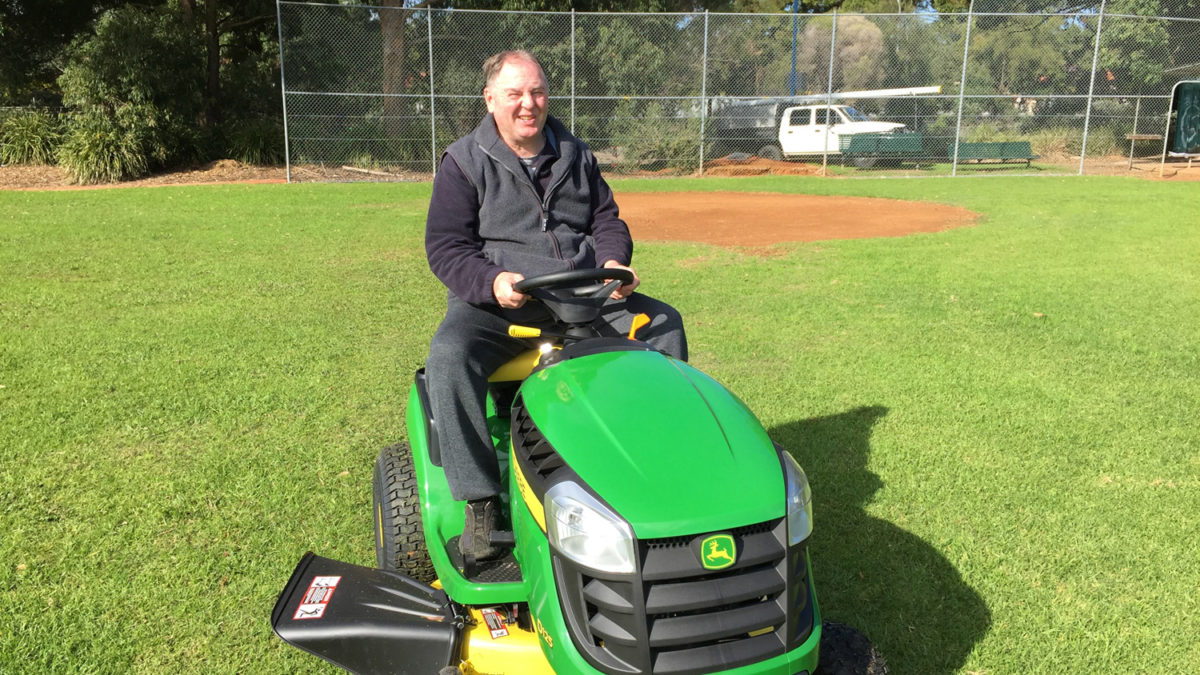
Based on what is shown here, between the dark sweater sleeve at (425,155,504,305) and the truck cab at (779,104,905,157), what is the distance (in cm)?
1750

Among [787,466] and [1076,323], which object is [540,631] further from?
[1076,323]

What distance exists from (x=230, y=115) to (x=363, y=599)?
67.2 ft

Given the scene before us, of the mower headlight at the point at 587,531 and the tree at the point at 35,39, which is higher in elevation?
the tree at the point at 35,39

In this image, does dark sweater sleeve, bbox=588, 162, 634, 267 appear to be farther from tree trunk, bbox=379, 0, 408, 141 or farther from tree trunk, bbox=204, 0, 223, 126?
tree trunk, bbox=204, 0, 223, 126

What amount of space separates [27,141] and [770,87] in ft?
51.3

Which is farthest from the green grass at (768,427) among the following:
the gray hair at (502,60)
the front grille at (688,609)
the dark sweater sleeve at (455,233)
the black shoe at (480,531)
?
the gray hair at (502,60)

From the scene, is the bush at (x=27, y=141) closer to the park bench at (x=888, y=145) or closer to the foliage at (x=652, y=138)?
the foliage at (x=652, y=138)

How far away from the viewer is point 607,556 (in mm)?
1629

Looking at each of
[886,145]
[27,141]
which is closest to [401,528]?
[886,145]

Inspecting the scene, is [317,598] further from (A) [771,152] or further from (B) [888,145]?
(B) [888,145]

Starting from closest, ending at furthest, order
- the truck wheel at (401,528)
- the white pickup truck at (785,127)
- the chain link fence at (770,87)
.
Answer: the truck wheel at (401,528) < the chain link fence at (770,87) < the white pickup truck at (785,127)

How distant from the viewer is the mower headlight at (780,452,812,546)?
171 cm

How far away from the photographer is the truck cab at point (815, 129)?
63.1 ft

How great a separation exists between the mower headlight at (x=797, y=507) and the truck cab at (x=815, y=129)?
18.4 metres
